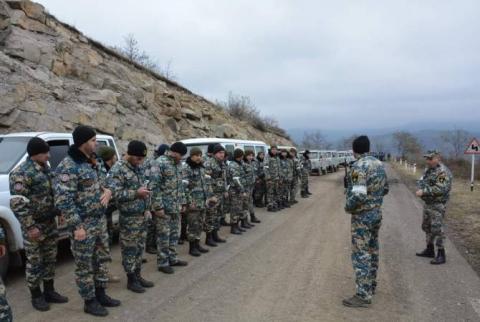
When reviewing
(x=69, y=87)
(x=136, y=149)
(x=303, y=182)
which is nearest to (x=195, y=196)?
(x=136, y=149)

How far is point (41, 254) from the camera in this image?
509 centimetres

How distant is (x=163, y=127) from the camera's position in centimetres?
1852

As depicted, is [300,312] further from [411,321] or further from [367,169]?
[367,169]

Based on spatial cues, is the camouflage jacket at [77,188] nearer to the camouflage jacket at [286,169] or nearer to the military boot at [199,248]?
the military boot at [199,248]

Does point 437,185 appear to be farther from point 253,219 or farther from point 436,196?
point 253,219

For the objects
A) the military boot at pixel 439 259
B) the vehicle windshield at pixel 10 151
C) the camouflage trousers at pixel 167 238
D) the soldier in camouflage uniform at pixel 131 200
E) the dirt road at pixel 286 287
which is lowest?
the dirt road at pixel 286 287

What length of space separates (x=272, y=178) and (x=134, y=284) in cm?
783

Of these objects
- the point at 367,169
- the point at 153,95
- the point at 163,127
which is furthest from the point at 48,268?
the point at 153,95

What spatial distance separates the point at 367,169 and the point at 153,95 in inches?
621

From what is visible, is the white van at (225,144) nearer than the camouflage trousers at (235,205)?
No

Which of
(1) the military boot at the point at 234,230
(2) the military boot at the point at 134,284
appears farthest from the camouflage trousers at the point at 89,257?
(1) the military boot at the point at 234,230

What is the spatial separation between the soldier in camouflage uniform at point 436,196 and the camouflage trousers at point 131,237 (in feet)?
15.3

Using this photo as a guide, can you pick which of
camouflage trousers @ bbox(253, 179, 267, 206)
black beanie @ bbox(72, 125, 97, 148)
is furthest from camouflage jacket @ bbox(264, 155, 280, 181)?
black beanie @ bbox(72, 125, 97, 148)

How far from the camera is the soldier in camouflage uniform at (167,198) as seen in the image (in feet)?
21.5
